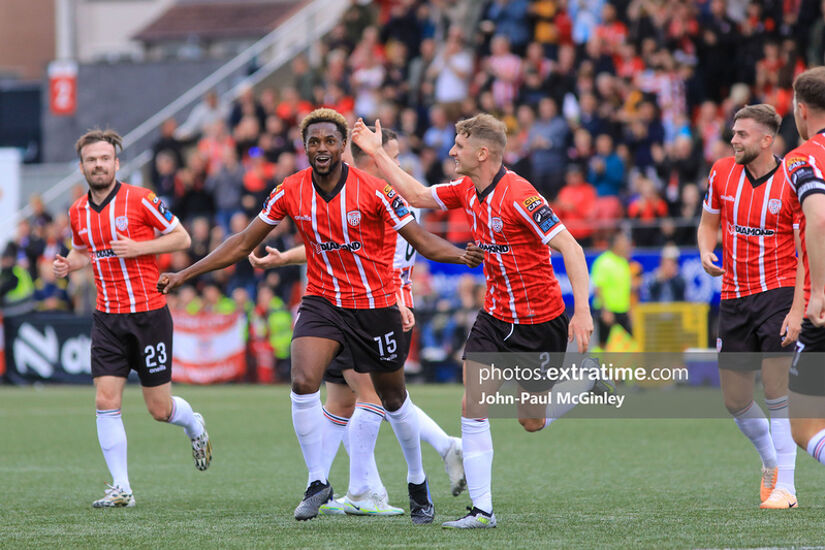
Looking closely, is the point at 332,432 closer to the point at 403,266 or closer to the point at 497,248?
the point at 403,266

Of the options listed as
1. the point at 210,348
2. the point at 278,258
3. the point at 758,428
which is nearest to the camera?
the point at 758,428

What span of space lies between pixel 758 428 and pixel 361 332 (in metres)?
2.61

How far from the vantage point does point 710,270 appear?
7.93 meters

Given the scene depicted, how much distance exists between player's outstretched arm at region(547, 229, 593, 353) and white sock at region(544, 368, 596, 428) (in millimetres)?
810

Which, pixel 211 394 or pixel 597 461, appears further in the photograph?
pixel 211 394

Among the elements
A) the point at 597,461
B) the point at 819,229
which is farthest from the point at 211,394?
the point at 819,229

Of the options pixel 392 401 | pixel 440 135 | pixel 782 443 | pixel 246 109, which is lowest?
pixel 782 443

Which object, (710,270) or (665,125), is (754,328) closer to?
(710,270)

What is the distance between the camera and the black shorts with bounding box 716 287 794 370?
25.1 feet

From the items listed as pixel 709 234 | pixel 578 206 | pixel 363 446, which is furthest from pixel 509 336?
pixel 578 206

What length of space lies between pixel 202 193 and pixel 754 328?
642 inches

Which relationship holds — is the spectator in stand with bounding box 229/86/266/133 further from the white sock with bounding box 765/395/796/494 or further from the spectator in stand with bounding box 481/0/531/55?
the white sock with bounding box 765/395/796/494

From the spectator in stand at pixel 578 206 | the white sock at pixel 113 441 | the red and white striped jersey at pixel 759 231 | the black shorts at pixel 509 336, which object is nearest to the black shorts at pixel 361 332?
the black shorts at pixel 509 336

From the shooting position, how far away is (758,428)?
805 cm
